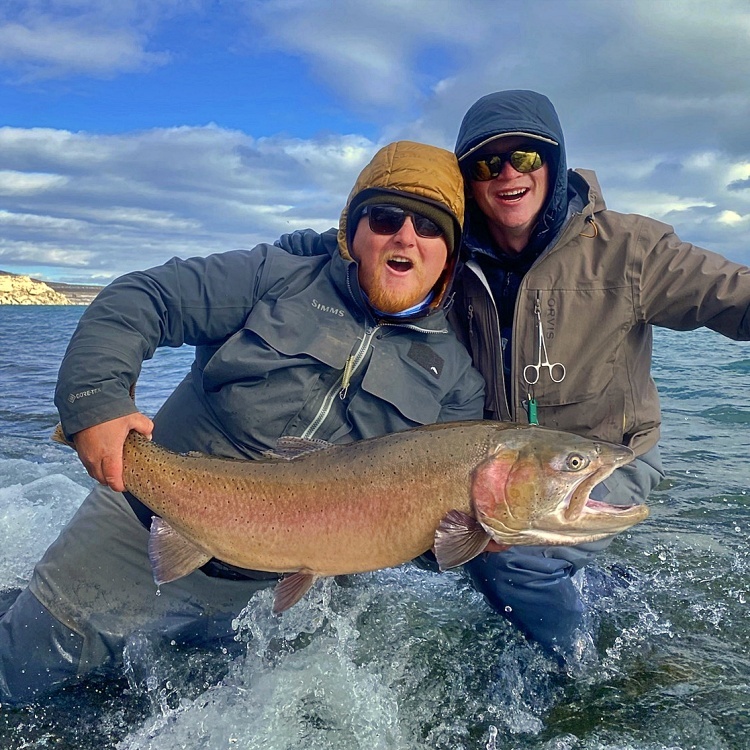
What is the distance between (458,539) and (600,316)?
178 cm

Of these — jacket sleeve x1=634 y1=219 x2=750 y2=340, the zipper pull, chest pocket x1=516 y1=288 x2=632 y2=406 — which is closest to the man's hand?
the zipper pull

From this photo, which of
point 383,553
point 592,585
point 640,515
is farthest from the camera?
point 592,585

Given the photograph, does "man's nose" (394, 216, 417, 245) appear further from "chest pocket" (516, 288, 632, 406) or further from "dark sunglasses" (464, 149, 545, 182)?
"chest pocket" (516, 288, 632, 406)

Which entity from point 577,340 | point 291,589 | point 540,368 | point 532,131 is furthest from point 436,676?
point 532,131

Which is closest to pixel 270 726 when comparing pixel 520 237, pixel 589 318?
pixel 589 318

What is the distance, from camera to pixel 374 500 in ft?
10.9

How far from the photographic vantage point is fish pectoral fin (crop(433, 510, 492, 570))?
315 centimetres

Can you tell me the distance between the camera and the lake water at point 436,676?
11.9 feet

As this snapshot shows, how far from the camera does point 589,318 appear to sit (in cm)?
424

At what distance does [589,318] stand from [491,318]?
0.57m

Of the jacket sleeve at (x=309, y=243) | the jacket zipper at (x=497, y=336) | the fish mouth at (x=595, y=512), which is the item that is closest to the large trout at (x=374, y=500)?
the fish mouth at (x=595, y=512)

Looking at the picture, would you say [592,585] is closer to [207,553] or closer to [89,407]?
[207,553]

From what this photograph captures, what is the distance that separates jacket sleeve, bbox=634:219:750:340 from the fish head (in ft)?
4.17

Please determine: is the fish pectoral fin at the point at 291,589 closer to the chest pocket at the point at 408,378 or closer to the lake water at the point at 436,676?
the lake water at the point at 436,676
